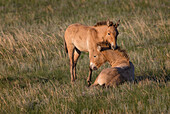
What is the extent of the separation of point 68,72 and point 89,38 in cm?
210

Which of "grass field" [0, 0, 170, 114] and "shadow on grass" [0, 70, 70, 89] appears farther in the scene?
"shadow on grass" [0, 70, 70, 89]

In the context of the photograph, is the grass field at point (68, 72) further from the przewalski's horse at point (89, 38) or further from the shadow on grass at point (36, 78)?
the przewalski's horse at point (89, 38)

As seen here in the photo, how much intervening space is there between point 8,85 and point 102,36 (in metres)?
3.69

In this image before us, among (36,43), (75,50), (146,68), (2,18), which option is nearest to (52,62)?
(75,50)

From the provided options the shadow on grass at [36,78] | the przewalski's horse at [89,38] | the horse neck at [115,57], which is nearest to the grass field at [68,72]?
the shadow on grass at [36,78]

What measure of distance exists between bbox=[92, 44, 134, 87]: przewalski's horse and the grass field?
0.24m

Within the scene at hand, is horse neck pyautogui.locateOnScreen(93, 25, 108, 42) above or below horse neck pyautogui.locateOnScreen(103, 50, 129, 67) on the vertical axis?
above

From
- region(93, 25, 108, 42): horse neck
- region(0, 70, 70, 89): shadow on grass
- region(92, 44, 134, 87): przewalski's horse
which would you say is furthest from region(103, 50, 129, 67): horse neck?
region(0, 70, 70, 89): shadow on grass

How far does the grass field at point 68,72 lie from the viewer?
6.23 metres

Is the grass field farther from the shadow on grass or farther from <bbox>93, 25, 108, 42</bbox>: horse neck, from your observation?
<bbox>93, 25, 108, 42</bbox>: horse neck

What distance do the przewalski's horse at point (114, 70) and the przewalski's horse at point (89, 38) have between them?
27 cm

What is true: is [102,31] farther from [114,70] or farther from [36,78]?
[36,78]

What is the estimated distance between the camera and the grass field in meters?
6.23

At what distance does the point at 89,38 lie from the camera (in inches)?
367
